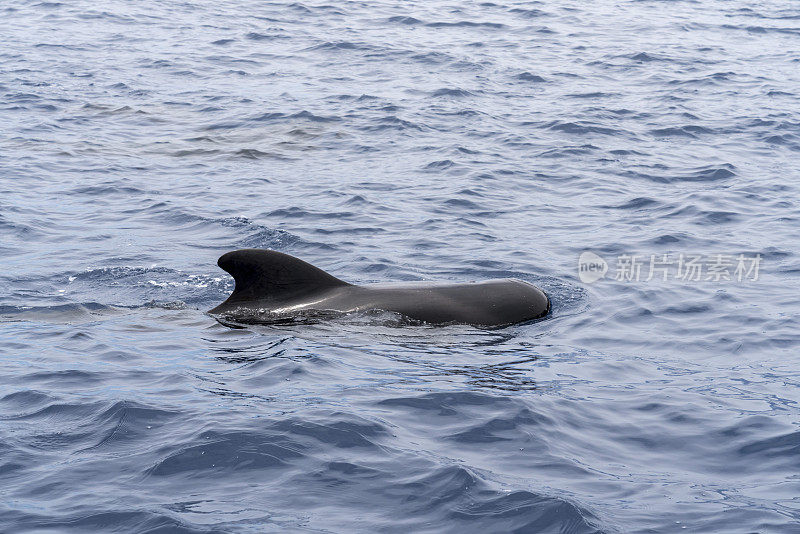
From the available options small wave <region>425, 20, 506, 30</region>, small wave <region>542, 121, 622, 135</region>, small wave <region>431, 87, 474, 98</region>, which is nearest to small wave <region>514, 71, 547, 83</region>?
small wave <region>431, 87, 474, 98</region>

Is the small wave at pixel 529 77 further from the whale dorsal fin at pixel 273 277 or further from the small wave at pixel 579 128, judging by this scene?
the whale dorsal fin at pixel 273 277

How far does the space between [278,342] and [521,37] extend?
23253mm

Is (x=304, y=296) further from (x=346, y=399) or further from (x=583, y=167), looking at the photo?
(x=583, y=167)

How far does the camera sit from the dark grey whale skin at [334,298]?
10625 millimetres

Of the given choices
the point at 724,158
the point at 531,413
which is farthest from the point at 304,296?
the point at 724,158

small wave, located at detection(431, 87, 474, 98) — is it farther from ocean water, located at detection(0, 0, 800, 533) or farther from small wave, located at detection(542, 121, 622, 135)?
small wave, located at detection(542, 121, 622, 135)

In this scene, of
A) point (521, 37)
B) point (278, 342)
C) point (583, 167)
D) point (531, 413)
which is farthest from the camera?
point (521, 37)

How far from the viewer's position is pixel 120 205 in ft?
52.3

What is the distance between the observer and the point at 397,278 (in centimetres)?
1278

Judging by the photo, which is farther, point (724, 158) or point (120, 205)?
point (724, 158)

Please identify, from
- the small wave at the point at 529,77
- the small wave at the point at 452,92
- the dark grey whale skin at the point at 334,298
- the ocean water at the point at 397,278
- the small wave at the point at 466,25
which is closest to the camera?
the ocean water at the point at 397,278

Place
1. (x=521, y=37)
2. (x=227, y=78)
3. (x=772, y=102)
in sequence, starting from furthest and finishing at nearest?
1. (x=521, y=37)
2. (x=227, y=78)
3. (x=772, y=102)

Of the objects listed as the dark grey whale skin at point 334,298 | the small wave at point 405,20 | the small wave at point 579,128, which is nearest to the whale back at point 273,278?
the dark grey whale skin at point 334,298

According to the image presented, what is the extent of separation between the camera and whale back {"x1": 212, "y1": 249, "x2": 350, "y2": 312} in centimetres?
1065
